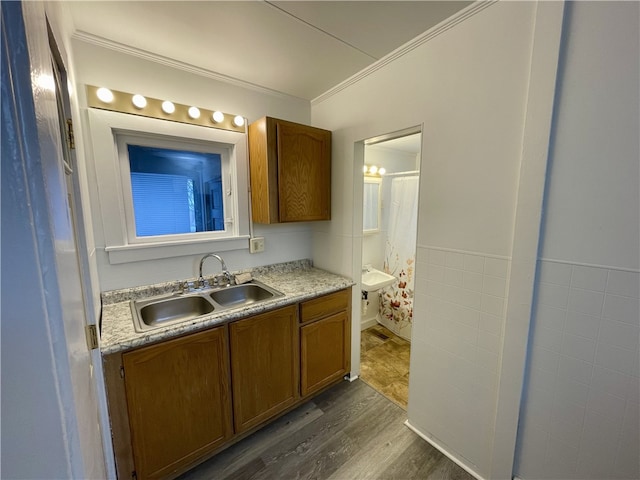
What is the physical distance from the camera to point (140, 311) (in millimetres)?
1558

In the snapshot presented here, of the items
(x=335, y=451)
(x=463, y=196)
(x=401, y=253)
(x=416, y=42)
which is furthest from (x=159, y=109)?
(x=401, y=253)

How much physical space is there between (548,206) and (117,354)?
6.52ft

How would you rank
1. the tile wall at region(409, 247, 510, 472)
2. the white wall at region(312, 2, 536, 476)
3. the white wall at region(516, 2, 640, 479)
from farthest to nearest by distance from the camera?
1. the tile wall at region(409, 247, 510, 472)
2. the white wall at region(312, 2, 536, 476)
3. the white wall at region(516, 2, 640, 479)

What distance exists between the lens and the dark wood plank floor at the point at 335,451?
1462 mm

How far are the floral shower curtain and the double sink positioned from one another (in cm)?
165

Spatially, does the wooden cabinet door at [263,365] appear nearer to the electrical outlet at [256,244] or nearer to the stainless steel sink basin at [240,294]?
the stainless steel sink basin at [240,294]

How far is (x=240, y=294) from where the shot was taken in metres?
1.99

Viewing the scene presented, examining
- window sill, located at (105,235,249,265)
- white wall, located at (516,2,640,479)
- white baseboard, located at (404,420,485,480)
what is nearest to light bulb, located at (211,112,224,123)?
window sill, located at (105,235,249,265)

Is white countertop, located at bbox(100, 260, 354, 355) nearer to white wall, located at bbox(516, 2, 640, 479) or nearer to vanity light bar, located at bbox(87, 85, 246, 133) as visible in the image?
vanity light bar, located at bbox(87, 85, 246, 133)

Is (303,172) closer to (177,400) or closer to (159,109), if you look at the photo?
(159,109)

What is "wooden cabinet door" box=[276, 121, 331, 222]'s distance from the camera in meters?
1.87

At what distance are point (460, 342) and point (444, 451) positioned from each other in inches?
28.0

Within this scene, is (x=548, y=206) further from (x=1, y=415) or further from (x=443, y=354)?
(x=1, y=415)

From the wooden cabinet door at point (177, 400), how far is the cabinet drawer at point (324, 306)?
1.79 feet
